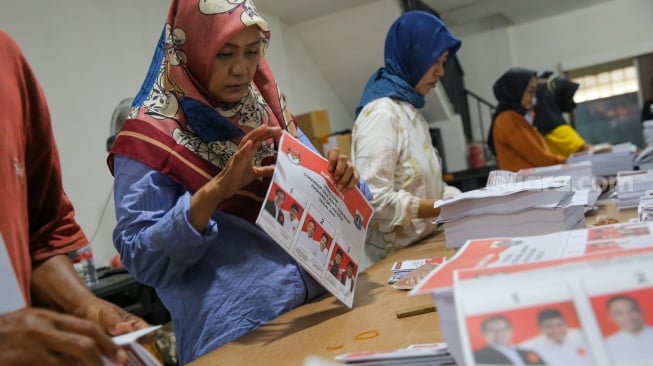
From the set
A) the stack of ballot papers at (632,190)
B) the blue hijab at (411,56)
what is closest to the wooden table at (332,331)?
the stack of ballot papers at (632,190)

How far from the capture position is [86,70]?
3498 mm

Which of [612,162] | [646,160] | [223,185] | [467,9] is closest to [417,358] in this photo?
[223,185]

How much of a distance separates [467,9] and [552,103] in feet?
10.4

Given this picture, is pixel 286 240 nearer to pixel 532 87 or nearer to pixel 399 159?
pixel 399 159

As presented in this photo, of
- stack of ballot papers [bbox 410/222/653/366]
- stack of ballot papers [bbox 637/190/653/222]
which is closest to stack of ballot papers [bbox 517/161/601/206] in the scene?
stack of ballot papers [bbox 637/190/653/222]

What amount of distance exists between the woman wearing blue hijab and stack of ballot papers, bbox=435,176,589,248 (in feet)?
1.55

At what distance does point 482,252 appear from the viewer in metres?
0.75

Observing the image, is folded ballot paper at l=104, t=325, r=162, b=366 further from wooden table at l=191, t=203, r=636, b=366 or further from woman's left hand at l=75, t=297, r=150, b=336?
wooden table at l=191, t=203, r=636, b=366

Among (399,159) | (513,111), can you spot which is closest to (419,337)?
(399,159)

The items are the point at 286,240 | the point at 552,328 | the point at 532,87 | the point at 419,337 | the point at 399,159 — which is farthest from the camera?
the point at 532,87

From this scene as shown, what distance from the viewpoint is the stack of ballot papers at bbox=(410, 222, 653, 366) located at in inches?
21.4

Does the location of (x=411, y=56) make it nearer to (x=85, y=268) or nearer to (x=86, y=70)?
(x=85, y=268)

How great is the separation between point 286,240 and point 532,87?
9.85 ft

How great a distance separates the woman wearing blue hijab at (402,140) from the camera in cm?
188
